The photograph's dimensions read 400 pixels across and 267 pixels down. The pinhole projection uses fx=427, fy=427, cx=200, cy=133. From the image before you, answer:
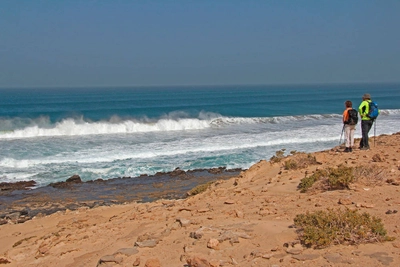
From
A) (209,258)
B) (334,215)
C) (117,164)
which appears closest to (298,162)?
(334,215)

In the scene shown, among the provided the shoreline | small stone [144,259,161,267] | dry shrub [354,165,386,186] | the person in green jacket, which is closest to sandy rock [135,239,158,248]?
small stone [144,259,161,267]

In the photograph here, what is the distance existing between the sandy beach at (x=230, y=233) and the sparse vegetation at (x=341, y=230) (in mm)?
80

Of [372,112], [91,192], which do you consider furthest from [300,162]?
[91,192]

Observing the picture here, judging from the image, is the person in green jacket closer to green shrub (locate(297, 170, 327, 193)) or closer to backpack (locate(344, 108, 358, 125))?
backpack (locate(344, 108, 358, 125))

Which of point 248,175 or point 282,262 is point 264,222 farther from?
point 248,175

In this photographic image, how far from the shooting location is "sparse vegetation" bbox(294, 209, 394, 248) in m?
5.05

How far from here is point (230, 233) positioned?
569 cm

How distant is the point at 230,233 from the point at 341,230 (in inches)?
55.8

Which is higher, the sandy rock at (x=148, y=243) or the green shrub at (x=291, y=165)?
the green shrub at (x=291, y=165)

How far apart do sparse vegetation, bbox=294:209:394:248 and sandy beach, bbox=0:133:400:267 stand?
0.08 meters

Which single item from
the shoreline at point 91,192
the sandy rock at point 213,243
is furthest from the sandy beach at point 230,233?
the shoreline at point 91,192

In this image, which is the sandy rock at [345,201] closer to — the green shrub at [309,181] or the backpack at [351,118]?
the green shrub at [309,181]

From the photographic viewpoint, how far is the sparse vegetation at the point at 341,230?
505 centimetres

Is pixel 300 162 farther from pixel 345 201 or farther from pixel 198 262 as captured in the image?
pixel 198 262
